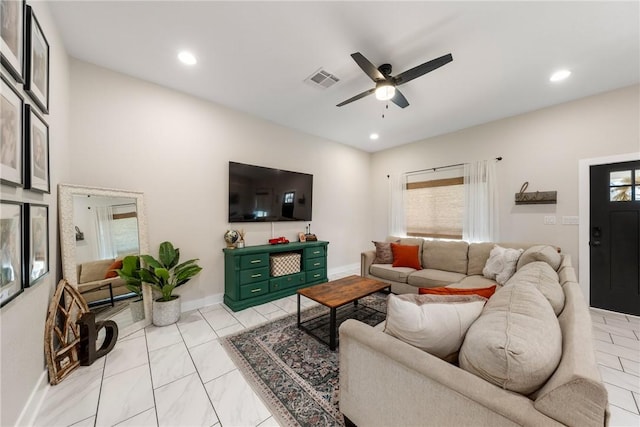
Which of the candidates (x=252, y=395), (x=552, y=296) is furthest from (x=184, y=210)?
(x=552, y=296)

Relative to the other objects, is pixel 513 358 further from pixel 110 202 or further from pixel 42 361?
pixel 110 202

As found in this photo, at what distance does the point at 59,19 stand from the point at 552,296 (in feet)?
13.3

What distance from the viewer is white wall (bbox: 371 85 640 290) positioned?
289 cm

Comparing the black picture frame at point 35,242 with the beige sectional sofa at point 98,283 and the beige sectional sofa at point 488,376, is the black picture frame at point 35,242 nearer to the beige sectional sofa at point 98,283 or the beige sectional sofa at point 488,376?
the beige sectional sofa at point 98,283

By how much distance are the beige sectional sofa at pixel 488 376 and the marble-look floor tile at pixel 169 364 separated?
137 cm

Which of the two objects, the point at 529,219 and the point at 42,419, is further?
the point at 529,219

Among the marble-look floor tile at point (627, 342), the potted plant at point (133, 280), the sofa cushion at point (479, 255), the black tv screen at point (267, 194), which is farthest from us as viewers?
the black tv screen at point (267, 194)

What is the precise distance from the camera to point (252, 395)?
165cm

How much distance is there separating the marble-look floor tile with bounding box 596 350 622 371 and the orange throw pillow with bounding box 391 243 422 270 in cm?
187

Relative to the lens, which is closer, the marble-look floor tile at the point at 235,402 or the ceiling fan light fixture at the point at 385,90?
the marble-look floor tile at the point at 235,402

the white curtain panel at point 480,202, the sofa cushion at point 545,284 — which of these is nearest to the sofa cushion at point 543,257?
the sofa cushion at point 545,284

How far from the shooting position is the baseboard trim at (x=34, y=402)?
134 centimetres

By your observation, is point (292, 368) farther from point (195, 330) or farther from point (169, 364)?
point (195, 330)

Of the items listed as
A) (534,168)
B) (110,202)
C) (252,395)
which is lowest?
(252,395)
